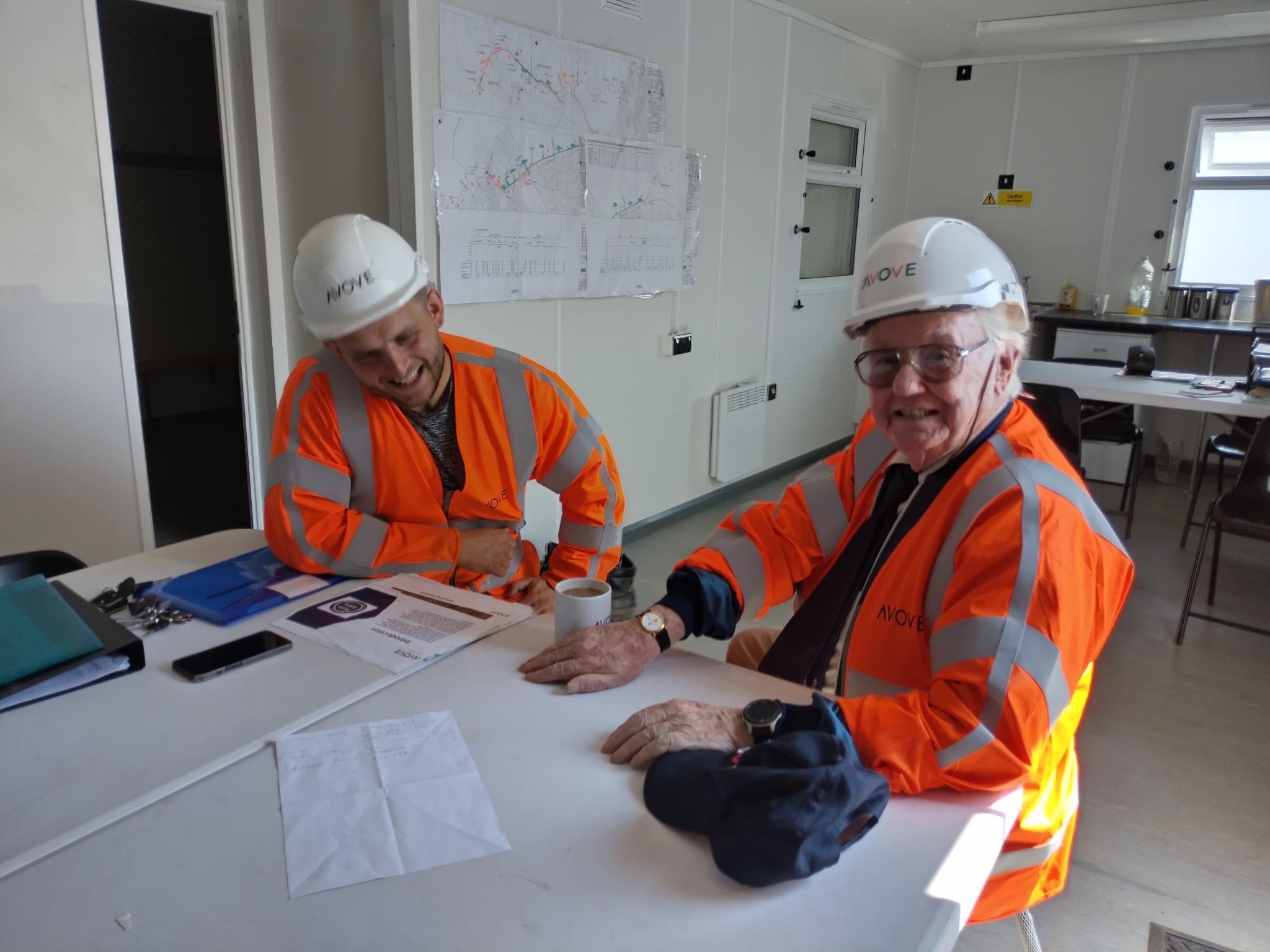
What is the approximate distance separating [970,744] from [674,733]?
36 centimetres

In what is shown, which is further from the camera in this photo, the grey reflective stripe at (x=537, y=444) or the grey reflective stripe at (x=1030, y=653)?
the grey reflective stripe at (x=537, y=444)

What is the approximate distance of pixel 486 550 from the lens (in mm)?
1821

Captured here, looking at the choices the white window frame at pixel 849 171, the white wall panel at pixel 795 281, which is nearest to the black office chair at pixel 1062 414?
the white wall panel at pixel 795 281

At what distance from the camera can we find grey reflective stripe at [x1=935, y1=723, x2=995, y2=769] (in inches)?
40.6

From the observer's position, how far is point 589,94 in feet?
11.6

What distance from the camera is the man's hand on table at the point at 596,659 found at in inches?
50.9

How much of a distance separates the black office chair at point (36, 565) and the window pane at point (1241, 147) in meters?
6.92

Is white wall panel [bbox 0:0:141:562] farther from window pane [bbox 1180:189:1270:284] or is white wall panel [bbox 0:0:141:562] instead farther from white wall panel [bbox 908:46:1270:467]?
window pane [bbox 1180:189:1270:284]

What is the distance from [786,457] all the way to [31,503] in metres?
4.21

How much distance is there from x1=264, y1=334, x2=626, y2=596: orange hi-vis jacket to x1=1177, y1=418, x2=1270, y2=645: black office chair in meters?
2.52

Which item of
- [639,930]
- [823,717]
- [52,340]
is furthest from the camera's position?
[52,340]

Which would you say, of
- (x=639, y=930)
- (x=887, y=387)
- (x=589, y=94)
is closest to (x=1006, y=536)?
(x=887, y=387)

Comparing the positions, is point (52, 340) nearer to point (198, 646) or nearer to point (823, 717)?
point (198, 646)

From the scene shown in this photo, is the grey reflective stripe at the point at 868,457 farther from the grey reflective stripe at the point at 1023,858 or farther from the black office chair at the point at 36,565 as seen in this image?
the black office chair at the point at 36,565
